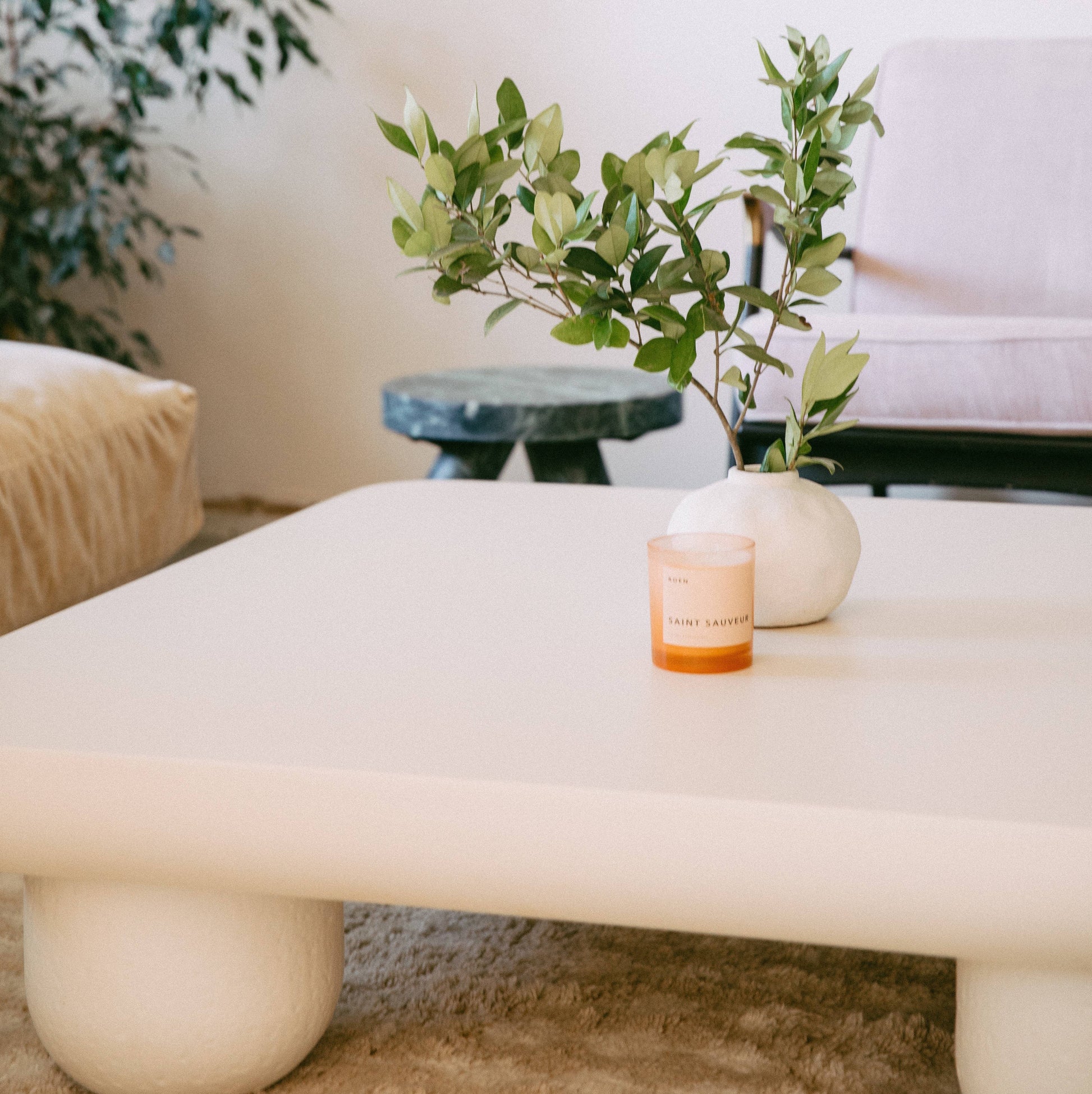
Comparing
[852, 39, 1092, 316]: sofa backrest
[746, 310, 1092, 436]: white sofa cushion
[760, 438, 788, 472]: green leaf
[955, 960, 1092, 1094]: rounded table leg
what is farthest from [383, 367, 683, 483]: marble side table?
[955, 960, 1092, 1094]: rounded table leg

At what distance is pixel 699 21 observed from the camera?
2500 millimetres

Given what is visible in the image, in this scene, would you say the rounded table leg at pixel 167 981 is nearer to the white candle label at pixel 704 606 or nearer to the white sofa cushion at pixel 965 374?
the white candle label at pixel 704 606

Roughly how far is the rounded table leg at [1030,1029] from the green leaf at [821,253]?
399mm

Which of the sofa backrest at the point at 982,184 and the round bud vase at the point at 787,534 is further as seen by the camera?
the sofa backrest at the point at 982,184

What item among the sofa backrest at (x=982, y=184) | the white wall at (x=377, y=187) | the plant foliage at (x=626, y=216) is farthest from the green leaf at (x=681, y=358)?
the white wall at (x=377, y=187)

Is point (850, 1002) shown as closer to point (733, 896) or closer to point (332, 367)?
point (733, 896)

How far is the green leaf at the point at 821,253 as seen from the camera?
0.74 meters

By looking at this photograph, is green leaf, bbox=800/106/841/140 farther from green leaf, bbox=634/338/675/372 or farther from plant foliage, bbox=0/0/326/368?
plant foliage, bbox=0/0/326/368

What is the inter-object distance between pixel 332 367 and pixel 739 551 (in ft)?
7.35

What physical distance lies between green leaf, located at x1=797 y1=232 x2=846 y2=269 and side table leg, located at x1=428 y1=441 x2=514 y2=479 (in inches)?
37.3

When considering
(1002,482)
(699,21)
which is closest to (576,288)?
(1002,482)

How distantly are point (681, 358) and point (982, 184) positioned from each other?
1680 mm

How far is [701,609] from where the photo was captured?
685 millimetres

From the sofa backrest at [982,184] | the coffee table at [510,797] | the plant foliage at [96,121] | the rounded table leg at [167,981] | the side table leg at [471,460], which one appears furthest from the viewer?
the plant foliage at [96,121]
